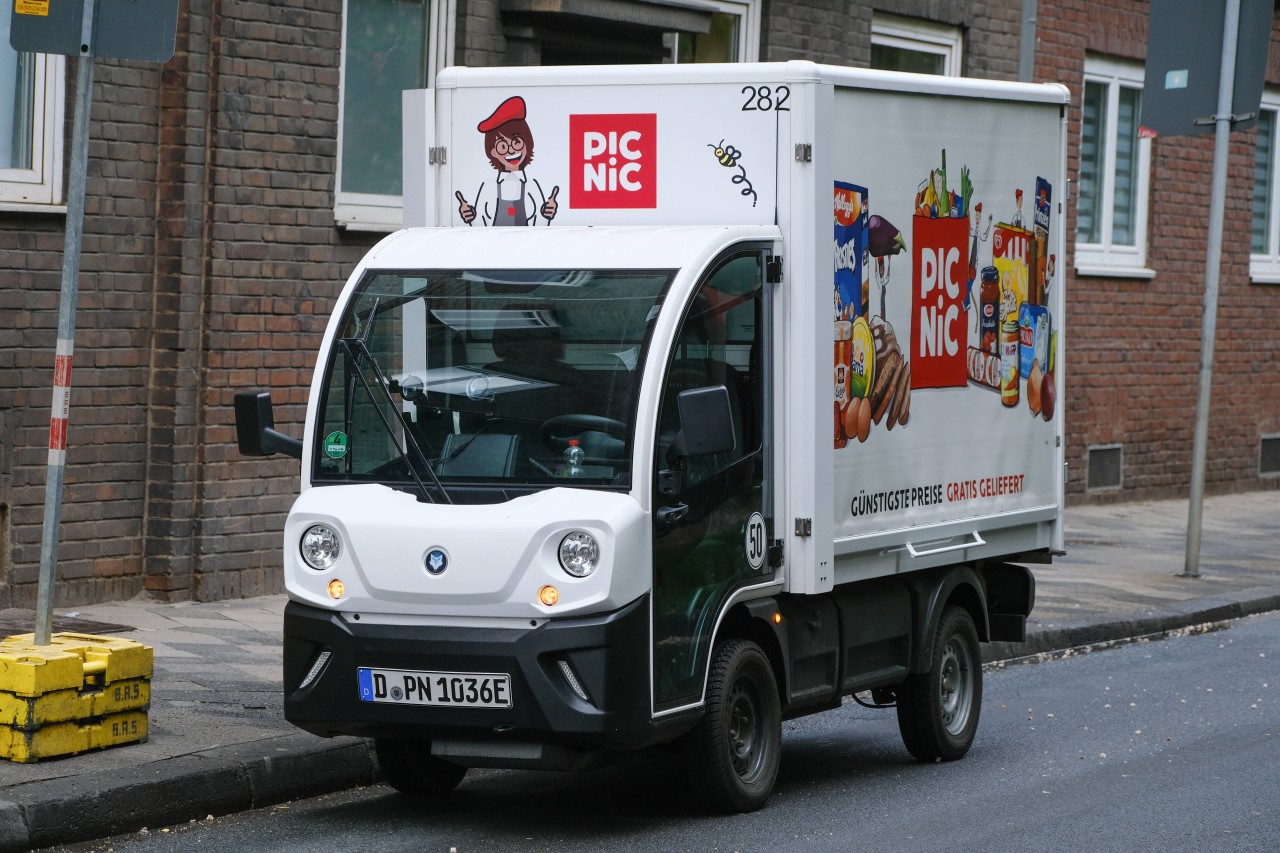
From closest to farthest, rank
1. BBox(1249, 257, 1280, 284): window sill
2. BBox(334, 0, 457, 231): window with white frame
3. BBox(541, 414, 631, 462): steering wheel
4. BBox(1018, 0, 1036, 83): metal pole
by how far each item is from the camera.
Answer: BBox(541, 414, 631, 462): steering wheel
BBox(334, 0, 457, 231): window with white frame
BBox(1018, 0, 1036, 83): metal pole
BBox(1249, 257, 1280, 284): window sill

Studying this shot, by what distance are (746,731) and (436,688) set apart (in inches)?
53.1

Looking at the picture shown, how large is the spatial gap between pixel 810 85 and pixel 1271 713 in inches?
172

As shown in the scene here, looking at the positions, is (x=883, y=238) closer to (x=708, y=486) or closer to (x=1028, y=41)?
(x=708, y=486)

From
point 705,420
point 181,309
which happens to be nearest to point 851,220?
point 705,420

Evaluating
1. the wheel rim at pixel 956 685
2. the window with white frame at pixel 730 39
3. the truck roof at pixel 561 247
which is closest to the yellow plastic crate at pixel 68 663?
the truck roof at pixel 561 247

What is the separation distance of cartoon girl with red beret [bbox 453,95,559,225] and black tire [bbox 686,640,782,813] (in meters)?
1.87

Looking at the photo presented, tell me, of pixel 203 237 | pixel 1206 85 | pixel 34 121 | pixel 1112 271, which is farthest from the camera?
pixel 1112 271

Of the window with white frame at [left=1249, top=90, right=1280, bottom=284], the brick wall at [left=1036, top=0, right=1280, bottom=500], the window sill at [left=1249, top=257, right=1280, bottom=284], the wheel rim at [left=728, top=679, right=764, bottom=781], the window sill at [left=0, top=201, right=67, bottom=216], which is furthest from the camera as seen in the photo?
the window with white frame at [left=1249, top=90, right=1280, bottom=284]

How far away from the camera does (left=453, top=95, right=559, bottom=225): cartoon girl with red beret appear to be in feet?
25.1

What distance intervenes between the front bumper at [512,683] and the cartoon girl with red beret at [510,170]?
5.99 ft

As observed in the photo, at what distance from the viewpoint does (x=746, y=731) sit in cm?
729

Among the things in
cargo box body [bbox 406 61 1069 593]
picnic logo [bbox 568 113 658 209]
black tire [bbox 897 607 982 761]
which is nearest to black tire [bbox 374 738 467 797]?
cargo box body [bbox 406 61 1069 593]

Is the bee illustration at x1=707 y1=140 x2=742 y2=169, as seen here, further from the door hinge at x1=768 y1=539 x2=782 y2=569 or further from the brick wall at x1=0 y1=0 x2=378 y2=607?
the brick wall at x1=0 y1=0 x2=378 y2=607

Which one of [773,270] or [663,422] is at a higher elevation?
[773,270]
